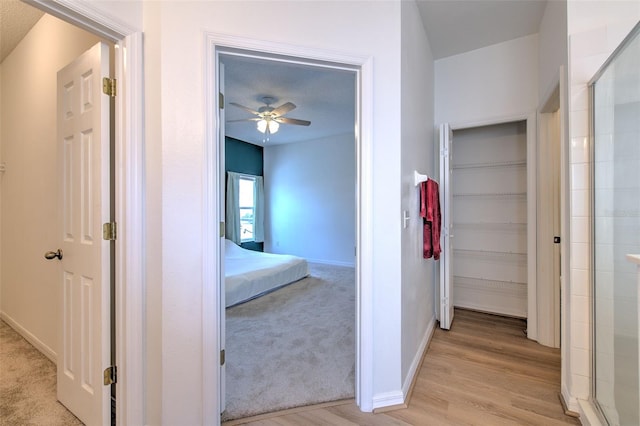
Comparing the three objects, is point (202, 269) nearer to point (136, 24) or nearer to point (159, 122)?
point (159, 122)

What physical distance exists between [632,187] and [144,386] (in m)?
2.72

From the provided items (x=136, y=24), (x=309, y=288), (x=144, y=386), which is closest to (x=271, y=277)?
(x=309, y=288)

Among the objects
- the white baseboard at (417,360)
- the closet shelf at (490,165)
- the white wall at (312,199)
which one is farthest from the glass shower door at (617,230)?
the white wall at (312,199)

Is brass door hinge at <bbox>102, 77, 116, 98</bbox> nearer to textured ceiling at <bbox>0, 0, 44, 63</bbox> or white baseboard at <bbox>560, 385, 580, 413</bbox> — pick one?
textured ceiling at <bbox>0, 0, 44, 63</bbox>

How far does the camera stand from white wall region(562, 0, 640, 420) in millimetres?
1675

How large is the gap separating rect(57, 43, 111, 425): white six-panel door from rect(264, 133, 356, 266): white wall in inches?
179

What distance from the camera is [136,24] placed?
55.7 inches

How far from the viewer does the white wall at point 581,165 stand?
65.9 inches

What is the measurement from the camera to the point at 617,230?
1.53 m

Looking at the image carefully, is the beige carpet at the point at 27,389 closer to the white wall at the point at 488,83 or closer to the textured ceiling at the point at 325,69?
the textured ceiling at the point at 325,69

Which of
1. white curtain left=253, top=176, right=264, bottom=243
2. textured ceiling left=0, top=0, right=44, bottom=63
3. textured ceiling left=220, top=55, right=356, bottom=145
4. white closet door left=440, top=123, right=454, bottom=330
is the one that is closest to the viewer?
textured ceiling left=0, top=0, right=44, bottom=63

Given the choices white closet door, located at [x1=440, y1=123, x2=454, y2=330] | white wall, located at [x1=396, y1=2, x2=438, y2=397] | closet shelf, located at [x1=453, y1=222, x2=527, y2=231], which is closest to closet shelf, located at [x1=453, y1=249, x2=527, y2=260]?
closet shelf, located at [x1=453, y1=222, x2=527, y2=231]

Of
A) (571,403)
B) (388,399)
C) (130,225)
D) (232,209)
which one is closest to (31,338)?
(130,225)

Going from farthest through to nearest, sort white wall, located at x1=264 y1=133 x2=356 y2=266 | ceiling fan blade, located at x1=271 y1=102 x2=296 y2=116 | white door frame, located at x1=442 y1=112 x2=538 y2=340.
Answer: white wall, located at x1=264 y1=133 x2=356 y2=266, ceiling fan blade, located at x1=271 y1=102 x2=296 y2=116, white door frame, located at x1=442 y1=112 x2=538 y2=340
